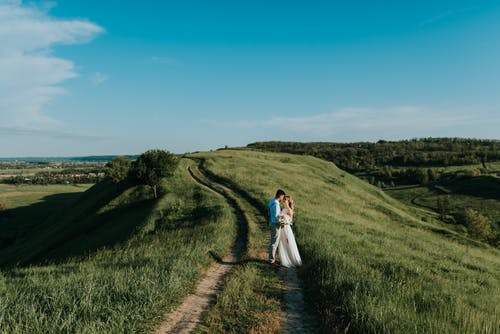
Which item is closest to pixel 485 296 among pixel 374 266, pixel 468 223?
pixel 374 266

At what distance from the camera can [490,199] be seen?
349ft

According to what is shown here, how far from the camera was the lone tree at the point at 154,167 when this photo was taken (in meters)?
38.8

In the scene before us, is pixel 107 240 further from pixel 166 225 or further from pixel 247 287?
pixel 247 287

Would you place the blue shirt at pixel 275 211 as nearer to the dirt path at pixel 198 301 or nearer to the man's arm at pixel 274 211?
the man's arm at pixel 274 211

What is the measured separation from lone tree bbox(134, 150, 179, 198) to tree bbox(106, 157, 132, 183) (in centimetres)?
869

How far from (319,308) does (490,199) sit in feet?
427

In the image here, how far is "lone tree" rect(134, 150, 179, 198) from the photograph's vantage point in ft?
127

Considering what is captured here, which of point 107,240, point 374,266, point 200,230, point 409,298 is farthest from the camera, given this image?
point 107,240

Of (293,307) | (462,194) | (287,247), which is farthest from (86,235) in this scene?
(462,194)

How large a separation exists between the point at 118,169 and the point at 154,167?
1238cm

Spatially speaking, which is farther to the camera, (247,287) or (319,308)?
(247,287)

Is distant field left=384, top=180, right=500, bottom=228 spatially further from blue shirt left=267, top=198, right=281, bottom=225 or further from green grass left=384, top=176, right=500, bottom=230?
blue shirt left=267, top=198, right=281, bottom=225

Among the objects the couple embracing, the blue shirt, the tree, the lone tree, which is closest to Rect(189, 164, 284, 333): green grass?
the couple embracing

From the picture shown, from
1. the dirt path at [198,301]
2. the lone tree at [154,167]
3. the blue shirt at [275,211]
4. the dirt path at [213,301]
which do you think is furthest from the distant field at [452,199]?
the dirt path at [198,301]
